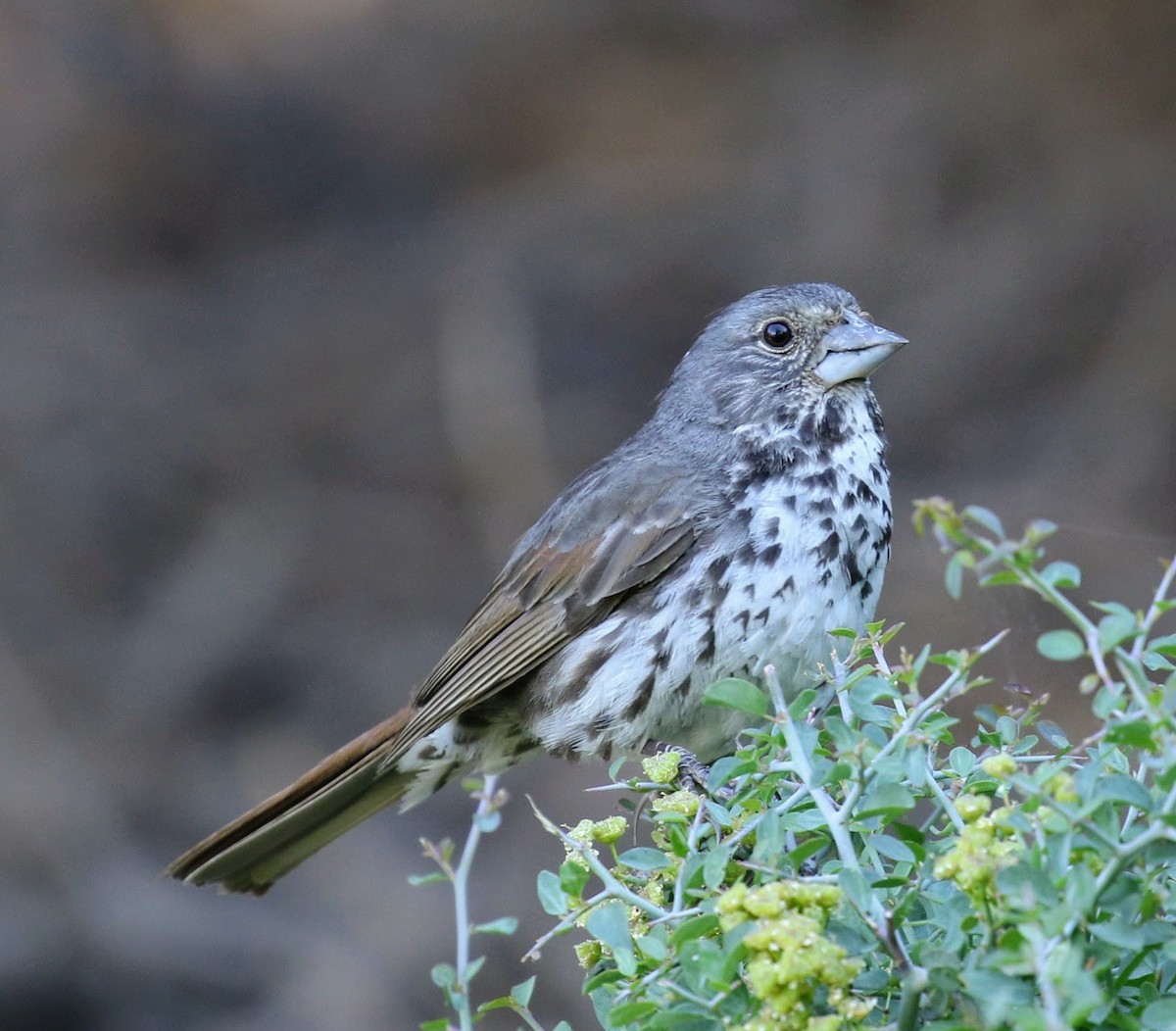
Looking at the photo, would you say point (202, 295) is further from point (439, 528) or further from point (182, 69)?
point (439, 528)

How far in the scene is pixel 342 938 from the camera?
5000 millimetres

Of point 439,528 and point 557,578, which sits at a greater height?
point 439,528

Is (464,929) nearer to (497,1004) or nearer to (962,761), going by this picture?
(497,1004)

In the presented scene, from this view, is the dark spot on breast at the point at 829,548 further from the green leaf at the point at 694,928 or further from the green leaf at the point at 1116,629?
the green leaf at the point at 1116,629

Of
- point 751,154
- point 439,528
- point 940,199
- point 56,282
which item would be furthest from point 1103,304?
point 56,282

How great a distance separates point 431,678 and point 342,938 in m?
2.17

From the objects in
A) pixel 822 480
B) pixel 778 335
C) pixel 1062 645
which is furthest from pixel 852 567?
pixel 1062 645

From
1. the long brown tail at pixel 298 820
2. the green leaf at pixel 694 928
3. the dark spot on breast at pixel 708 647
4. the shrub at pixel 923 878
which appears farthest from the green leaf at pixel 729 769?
the long brown tail at pixel 298 820

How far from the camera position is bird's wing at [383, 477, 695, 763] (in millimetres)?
2891

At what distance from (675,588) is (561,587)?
0.28 meters

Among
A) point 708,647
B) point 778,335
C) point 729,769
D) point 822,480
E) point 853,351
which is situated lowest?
point 729,769

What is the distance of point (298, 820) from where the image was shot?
3064 mm

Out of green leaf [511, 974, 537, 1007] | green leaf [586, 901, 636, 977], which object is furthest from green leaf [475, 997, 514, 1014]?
green leaf [586, 901, 636, 977]

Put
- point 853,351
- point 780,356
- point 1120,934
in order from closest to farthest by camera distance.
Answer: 1. point 1120,934
2. point 853,351
3. point 780,356
